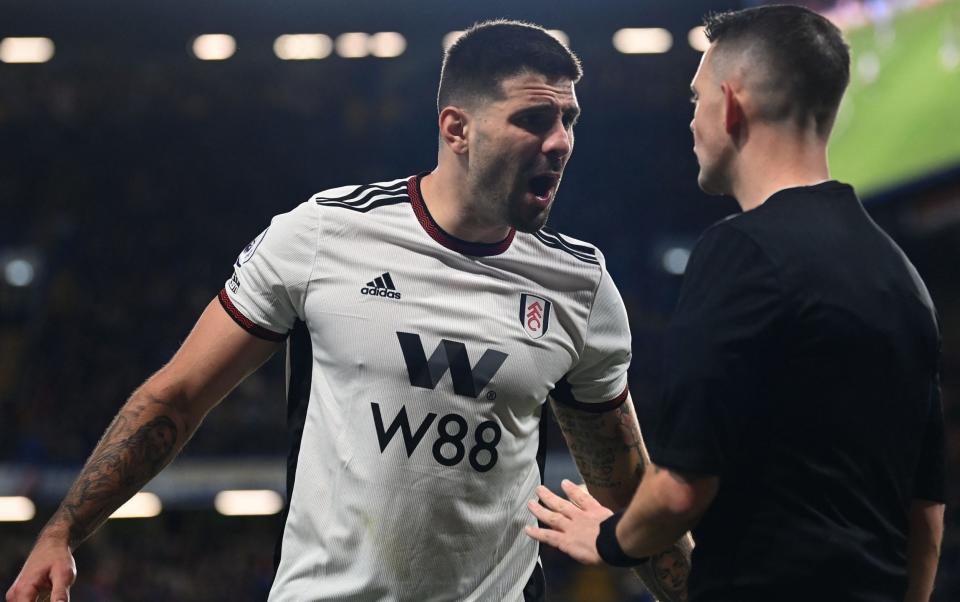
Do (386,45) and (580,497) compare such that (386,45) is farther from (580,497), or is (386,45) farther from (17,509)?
(580,497)

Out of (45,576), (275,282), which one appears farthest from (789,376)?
(45,576)

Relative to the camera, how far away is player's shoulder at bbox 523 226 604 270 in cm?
347

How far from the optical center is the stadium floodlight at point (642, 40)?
1822 centimetres

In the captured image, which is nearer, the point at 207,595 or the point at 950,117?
the point at 950,117

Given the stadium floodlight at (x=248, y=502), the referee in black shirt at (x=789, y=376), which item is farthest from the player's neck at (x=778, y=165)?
the stadium floodlight at (x=248, y=502)

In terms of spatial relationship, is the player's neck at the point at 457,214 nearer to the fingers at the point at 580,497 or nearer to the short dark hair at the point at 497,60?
the short dark hair at the point at 497,60

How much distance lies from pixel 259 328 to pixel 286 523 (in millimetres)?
587

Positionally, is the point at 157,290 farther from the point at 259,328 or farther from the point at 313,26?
the point at 259,328

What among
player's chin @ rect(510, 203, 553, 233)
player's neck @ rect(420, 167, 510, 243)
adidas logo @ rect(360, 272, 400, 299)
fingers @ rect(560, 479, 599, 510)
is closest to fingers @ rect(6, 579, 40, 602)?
adidas logo @ rect(360, 272, 400, 299)

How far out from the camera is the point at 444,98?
3.63 meters

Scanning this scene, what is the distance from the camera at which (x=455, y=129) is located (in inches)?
140

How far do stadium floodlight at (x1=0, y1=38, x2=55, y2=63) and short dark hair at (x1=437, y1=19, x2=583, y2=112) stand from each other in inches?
655

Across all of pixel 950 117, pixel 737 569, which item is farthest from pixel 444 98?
pixel 950 117

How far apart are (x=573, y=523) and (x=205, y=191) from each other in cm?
1762
